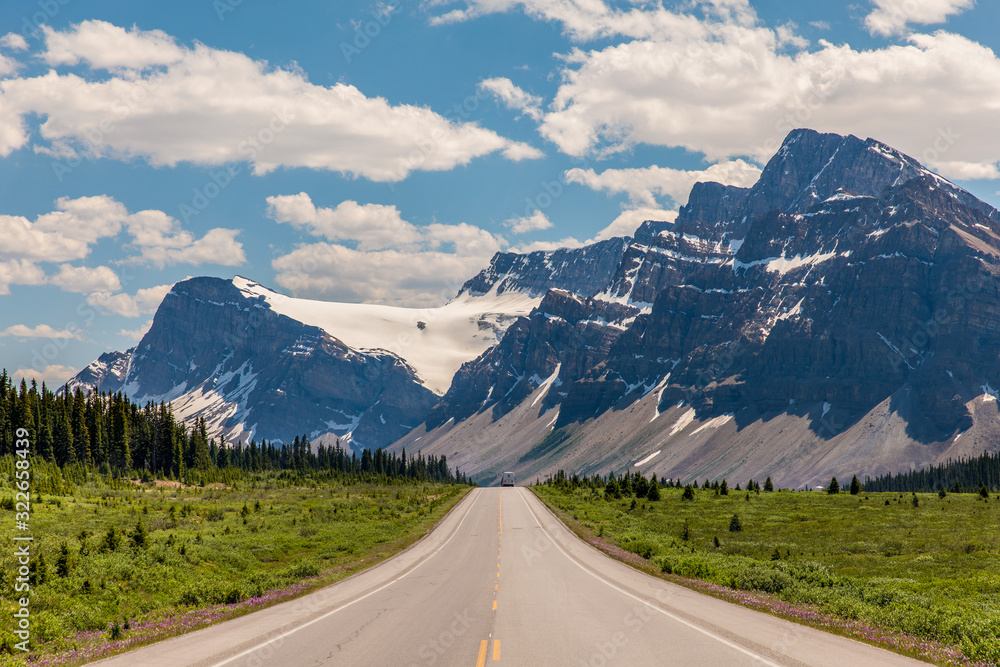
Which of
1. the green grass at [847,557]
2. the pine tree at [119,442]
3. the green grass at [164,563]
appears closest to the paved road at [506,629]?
the green grass at [164,563]

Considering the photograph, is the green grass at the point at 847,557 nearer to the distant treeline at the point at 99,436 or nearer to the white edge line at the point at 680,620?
the white edge line at the point at 680,620

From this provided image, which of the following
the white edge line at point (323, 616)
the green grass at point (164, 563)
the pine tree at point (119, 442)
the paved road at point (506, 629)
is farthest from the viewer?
the pine tree at point (119, 442)

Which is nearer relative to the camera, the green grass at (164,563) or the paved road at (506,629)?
the paved road at (506,629)

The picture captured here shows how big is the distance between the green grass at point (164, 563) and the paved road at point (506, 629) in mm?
1848

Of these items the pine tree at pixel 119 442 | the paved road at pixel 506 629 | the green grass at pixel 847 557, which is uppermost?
the pine tree at pixel 119 442

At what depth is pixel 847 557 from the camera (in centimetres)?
3706

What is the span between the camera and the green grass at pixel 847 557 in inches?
800

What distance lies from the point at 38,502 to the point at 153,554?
15.1 m

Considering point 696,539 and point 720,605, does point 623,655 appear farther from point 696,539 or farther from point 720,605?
point 696,539

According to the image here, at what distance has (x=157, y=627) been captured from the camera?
21625 mm

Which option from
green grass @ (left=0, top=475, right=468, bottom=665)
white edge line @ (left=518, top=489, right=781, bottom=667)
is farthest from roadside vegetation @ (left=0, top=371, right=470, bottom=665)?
white edge line @ (left=518, top=489, right=781, bottom=667)

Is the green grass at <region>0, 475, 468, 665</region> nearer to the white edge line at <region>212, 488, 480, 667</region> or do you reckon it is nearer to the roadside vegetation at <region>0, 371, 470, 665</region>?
the roadside vegetation at <region>0, 371, 470, 665</region>

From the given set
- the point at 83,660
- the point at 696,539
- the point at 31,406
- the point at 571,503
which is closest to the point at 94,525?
the point at 83,660

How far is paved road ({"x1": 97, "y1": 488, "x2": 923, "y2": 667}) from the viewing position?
1733cm
